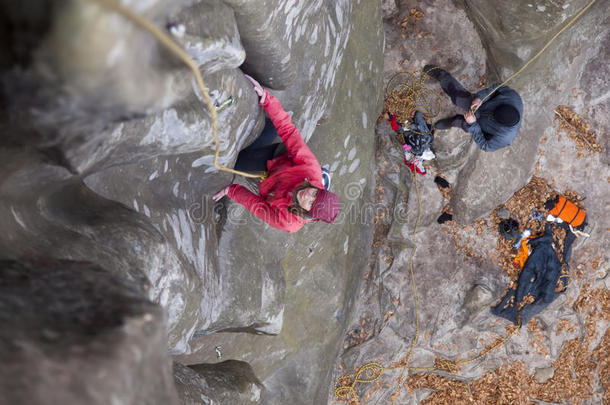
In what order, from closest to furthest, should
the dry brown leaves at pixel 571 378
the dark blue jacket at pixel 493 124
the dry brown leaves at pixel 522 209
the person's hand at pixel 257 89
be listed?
the person's hand at pixel 257 89 → the dark blue jacket at pixel 493 124 → the dry brown leaves at pixel 522 209 → the dry brown leaves at pixel 571 378

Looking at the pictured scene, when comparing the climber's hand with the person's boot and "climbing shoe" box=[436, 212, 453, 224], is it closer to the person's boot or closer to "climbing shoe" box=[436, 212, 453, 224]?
the person's boot

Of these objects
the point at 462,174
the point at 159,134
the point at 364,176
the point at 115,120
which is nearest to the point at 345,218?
the point at 364,176

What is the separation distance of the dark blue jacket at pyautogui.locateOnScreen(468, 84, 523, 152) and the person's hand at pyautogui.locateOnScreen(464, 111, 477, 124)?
0.07m

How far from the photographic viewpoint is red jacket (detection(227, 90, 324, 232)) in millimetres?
4047

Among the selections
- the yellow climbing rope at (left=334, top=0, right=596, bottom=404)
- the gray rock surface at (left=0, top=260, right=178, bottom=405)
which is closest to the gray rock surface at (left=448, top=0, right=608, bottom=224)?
the yellow climbing rope at (left=334, top=0, right=596, bottom=404)

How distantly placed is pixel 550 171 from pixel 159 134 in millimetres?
7532

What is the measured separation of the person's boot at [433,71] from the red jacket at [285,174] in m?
3.95

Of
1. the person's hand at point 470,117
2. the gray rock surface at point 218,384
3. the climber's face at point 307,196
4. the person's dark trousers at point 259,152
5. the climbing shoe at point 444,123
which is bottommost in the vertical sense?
the gray rock surface at point 218,384

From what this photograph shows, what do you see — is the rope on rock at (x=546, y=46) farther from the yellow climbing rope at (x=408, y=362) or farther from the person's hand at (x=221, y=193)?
the person's hand at (x=221, y=193)

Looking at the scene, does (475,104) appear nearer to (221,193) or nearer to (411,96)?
(411,96)

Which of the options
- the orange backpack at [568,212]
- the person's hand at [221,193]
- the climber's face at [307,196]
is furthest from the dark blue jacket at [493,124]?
the person's hand at [221,193]

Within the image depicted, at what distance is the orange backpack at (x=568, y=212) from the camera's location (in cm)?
773

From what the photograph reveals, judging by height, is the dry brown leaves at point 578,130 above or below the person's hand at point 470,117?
below

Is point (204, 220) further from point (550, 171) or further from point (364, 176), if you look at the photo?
point (550, 171)
